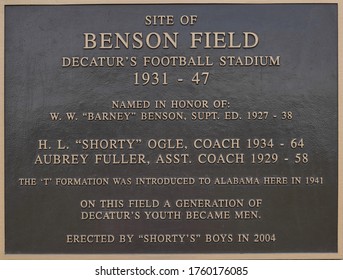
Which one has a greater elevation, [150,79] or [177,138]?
[150,79]

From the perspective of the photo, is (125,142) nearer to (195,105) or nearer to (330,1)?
(195,105)

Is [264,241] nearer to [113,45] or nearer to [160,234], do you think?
[160,234]

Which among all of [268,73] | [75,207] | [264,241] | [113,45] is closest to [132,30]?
[113,45]

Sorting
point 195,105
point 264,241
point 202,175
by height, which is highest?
point 195,105

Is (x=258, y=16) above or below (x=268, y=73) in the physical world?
above

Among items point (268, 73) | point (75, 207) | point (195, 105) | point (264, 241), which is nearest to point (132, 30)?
point (195, 105)

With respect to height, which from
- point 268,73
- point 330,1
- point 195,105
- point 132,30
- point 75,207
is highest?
point 330,1
